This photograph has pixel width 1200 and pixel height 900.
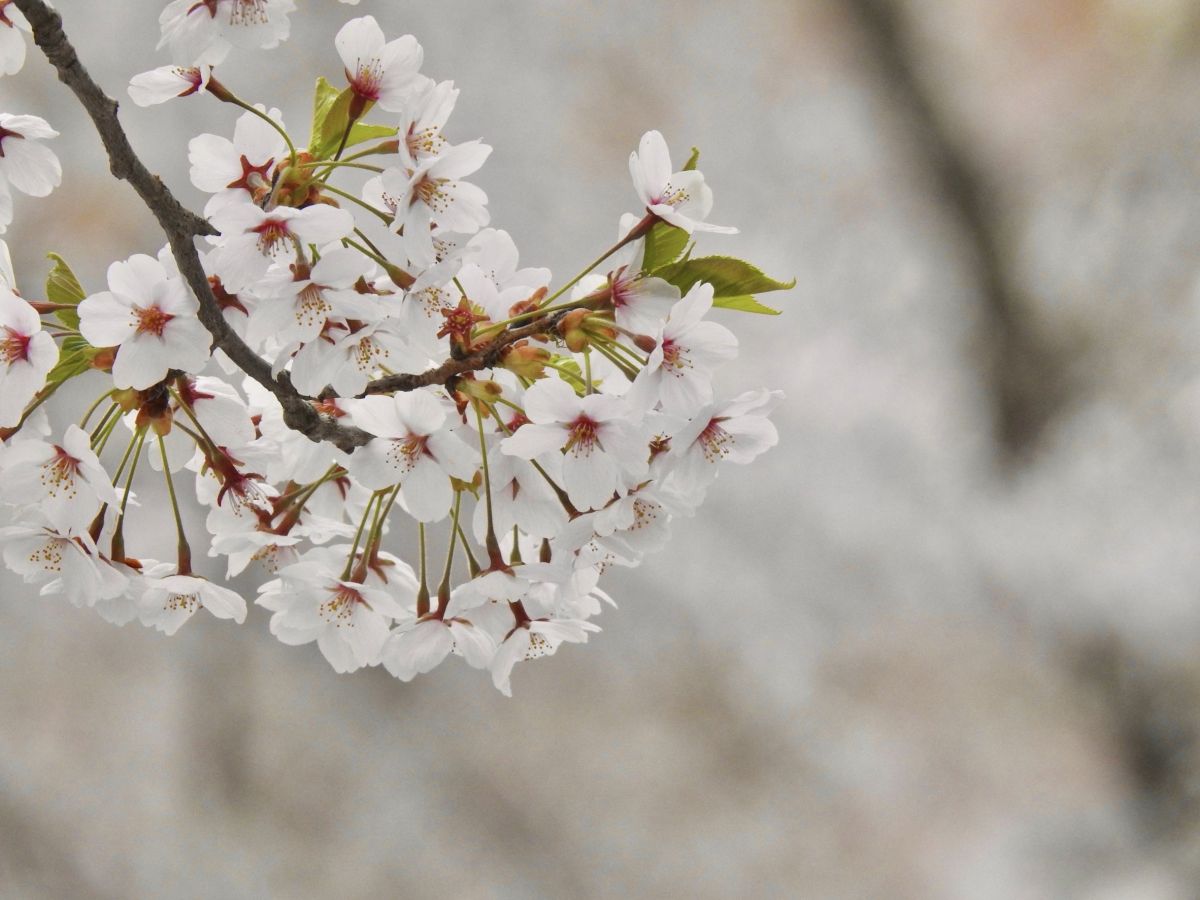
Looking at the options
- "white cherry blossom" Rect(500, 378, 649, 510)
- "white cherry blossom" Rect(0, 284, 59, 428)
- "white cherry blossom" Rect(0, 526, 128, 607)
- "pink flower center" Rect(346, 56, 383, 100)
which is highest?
"pink flower center" Rect(346, 56, 383, 100)

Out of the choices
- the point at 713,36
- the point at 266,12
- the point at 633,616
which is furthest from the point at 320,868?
the point at 266,12

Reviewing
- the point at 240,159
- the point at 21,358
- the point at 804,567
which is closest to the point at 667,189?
the point at 240,159

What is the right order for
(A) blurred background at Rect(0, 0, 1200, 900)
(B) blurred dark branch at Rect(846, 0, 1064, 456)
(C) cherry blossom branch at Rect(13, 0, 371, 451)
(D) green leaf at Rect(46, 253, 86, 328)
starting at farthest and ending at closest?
(B) blurred dark branch at Rect(846, 0, 1064, 456), (A) blurred background at Rect(0, 0, 1200, 900), (D) green leaf at Rect(46, 253, 86, 328), (C) cherry blossom branch at Rect(13, 0, 371, 451)

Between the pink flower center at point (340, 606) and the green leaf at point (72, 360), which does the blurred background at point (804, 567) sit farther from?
the green leaf at point (72, 360)

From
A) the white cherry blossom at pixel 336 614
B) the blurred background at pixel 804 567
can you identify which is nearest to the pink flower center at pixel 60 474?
the white cherry blossom at pixel 336 614

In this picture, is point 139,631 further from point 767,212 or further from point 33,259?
point 767,212

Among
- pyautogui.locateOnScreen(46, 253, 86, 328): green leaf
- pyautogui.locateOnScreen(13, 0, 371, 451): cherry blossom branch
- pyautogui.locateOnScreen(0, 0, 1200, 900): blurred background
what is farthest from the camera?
pyautogui.locateOnScreen(0, 0, 1200, 900): blurred background

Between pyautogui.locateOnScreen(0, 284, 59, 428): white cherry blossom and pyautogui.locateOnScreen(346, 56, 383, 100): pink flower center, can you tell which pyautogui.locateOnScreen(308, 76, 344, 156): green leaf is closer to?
pyautogui.locateOnScreen(346, 56, 383, 100): pink flower center

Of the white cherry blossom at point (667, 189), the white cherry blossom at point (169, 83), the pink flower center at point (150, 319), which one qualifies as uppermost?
the white cherry blossom at point (667, 189)

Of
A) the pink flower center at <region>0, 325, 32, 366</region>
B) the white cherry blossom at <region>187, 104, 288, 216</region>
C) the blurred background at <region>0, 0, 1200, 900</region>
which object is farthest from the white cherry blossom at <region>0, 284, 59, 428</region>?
the blurred background at <region>0, 0, 1200, 900</region>
